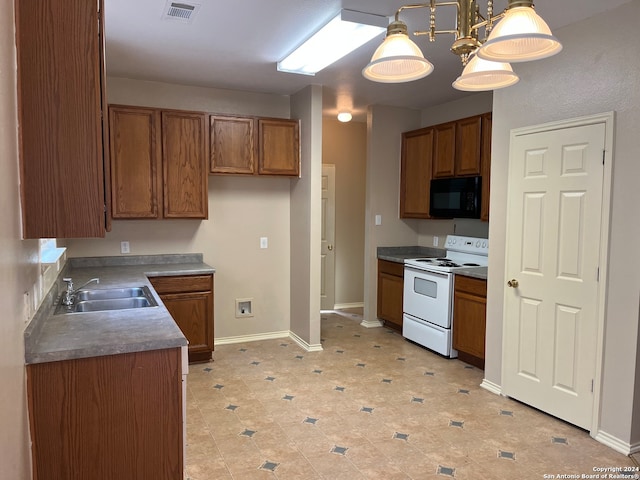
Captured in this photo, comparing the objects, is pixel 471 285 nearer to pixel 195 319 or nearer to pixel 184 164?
pixel 195 319

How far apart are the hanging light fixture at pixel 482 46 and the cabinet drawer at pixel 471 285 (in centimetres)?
231

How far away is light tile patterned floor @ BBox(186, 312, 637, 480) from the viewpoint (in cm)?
257

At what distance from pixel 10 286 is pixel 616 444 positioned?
3247 millimetres

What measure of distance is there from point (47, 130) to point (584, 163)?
2.97m

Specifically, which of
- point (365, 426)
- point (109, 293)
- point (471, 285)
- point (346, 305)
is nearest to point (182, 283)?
point (109, 293)

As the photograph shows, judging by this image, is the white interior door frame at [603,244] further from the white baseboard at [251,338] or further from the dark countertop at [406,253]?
the white baseboard at [251,338]

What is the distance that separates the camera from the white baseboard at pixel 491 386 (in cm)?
363

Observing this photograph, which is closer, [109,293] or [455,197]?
[109,293]

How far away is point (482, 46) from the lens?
164 centimetres

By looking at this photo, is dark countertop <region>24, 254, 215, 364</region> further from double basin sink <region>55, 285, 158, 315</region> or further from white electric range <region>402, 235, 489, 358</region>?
white electric range <region>402, 235, 489, 358</region>

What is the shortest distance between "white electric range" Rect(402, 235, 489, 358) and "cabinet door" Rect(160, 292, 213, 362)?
210cm

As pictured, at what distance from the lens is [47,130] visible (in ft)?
5.86

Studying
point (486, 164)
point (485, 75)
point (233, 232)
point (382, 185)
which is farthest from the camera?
point (382, 185)

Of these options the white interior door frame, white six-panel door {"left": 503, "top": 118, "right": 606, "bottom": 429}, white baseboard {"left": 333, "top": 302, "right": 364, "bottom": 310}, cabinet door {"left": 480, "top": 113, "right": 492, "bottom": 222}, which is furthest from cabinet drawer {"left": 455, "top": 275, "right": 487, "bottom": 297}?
white baseboard {"left": 333, "top": 302, "right": 364, "bottom": 310}
